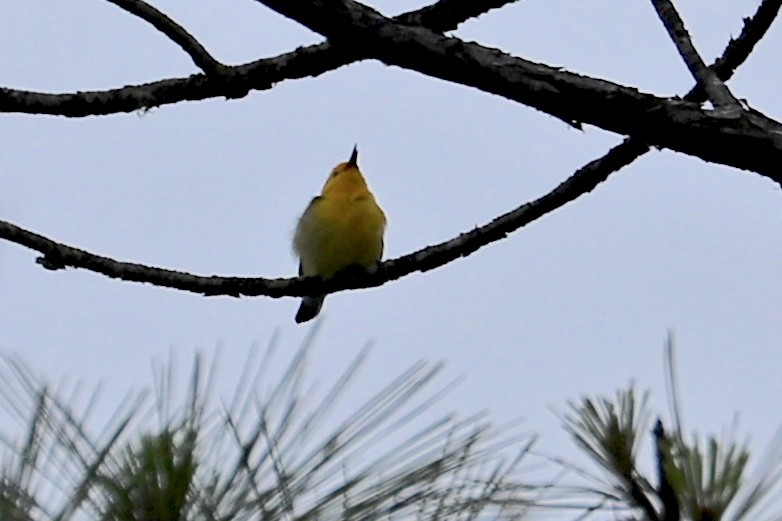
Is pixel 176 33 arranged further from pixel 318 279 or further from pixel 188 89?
pixel 318 279

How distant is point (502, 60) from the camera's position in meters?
1.79

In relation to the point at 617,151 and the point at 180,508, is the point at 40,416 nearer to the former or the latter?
the point at 180,508

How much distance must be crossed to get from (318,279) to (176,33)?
1.20 m

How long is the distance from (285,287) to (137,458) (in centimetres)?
141

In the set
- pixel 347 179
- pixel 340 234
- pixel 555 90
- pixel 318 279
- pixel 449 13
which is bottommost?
pixel 555 90

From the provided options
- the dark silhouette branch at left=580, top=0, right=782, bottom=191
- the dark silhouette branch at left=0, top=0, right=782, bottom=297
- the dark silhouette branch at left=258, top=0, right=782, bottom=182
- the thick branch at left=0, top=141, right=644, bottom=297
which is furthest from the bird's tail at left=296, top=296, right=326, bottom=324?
the dark silhouette branch at left=258, top=0, right=782, bottom=182

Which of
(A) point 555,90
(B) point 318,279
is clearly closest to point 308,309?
(B) point 318,279

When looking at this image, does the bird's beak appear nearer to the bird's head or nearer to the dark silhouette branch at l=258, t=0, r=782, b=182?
the bird's head

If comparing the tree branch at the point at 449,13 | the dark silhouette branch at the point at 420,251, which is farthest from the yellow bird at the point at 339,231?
the tree branch at the point at 449,13

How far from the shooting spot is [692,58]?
6.93 feet

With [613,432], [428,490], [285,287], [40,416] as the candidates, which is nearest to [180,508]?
[40,416]

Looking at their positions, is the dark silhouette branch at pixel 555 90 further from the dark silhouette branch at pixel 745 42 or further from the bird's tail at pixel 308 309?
the bird's tail at pixel 308 309

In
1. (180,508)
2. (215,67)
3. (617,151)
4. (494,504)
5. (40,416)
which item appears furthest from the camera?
(617,151)

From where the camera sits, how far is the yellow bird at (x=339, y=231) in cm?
574
